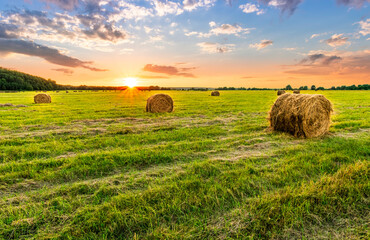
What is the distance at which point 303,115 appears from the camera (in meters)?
8.35

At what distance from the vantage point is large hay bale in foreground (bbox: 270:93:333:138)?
836 centimetres

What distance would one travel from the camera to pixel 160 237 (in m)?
2.71

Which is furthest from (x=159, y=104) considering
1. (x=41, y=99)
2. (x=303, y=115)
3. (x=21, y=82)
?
(x=21, y=82)

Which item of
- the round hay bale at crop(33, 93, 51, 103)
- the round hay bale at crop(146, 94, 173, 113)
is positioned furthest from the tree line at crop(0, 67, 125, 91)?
the round hay bale at crop(146, 94, 173, 113)

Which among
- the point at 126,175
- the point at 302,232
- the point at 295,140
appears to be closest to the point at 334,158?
the point at 295,140

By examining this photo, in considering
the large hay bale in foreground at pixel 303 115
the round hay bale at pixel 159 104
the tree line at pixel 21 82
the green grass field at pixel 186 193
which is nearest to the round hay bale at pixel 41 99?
the round hay bale at pixel 159 104

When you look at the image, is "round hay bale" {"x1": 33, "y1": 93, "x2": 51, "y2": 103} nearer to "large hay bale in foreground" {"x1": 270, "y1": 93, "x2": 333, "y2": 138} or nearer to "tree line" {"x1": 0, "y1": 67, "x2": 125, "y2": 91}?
"large hay bale in foreground" {"x1": 270, "y1": 93, "x2": 333, "y2": 138}

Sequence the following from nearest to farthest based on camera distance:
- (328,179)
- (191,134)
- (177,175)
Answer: (328,179)
(177,175)
(191,134)

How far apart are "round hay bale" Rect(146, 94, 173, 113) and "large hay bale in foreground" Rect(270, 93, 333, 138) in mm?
10467

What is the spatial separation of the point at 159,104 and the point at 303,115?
12.2 m

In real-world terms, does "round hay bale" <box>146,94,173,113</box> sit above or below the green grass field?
above

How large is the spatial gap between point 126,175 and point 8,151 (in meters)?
4.91

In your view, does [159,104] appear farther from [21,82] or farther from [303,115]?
[21,82]

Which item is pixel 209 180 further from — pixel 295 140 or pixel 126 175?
pixel 295 140
